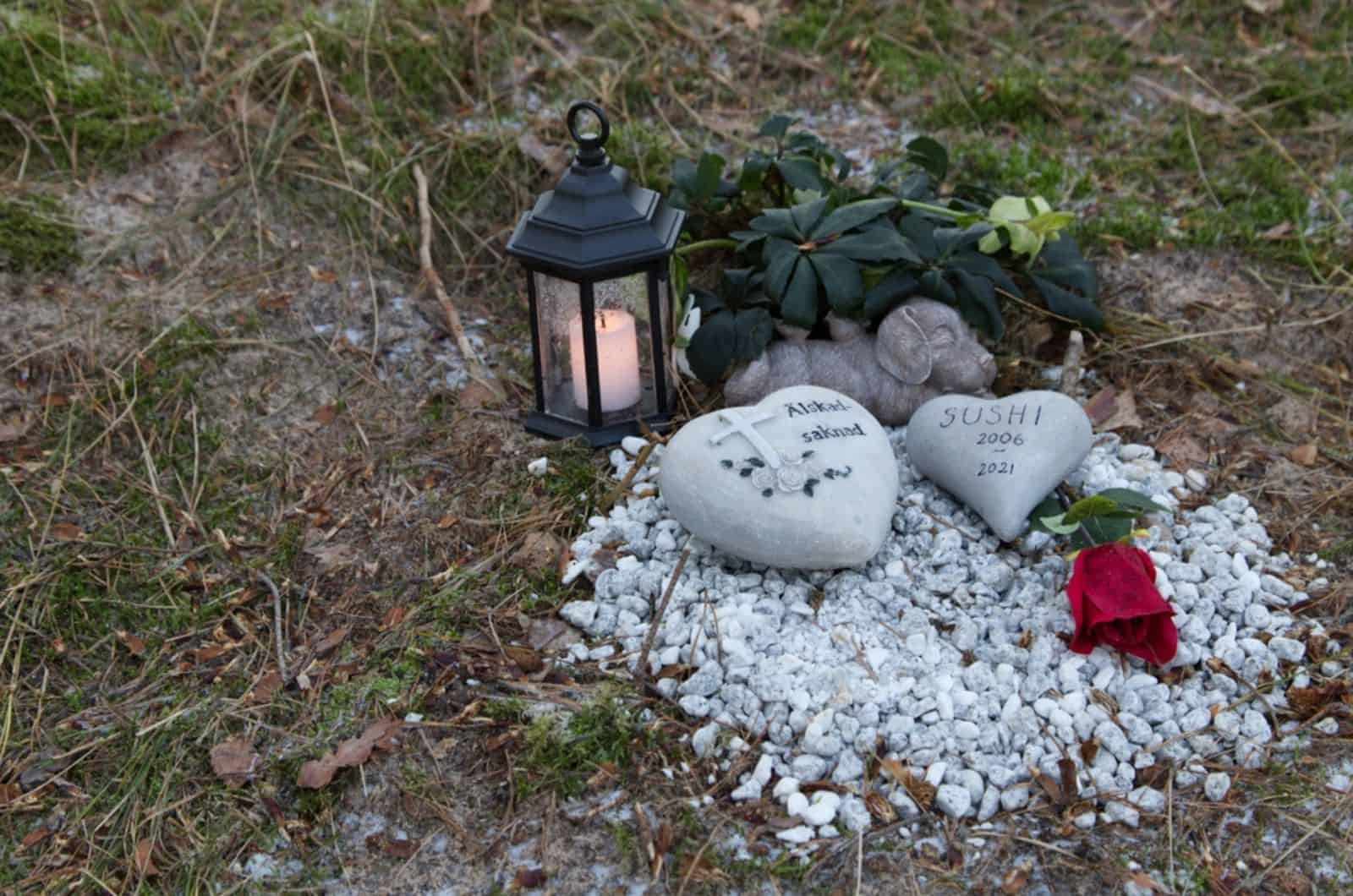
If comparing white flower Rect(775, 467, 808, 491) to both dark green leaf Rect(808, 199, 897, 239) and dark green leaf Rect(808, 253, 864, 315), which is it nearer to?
dark green leaf Rect(808, 253, 864, 315)

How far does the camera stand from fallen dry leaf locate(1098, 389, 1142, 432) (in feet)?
8.74

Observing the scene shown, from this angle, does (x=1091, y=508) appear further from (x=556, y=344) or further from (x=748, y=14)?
(x=748, y=14)

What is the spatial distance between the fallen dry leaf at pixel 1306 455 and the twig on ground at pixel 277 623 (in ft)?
6.74

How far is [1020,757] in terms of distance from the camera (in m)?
1.96

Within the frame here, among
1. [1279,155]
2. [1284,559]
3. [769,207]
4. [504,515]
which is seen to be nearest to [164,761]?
[504,515]

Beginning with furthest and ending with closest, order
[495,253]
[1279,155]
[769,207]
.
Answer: [1279,155], [495,253], [769,207]

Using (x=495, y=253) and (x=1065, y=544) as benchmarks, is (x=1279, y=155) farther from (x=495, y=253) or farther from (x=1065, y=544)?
(x=495, y=253)

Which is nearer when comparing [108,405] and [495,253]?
[108,405]

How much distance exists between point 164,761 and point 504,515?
76cm

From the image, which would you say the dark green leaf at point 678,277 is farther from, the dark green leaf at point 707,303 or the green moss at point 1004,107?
the green moss at point 1004,107

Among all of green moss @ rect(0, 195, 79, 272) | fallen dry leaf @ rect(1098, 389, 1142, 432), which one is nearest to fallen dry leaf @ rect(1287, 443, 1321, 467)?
fallen dry leaf @ rect(1098, 389, 1142, 432)

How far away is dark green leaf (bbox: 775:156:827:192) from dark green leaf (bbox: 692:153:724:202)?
0.14 m

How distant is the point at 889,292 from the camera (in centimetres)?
261

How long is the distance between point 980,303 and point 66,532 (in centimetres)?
191
